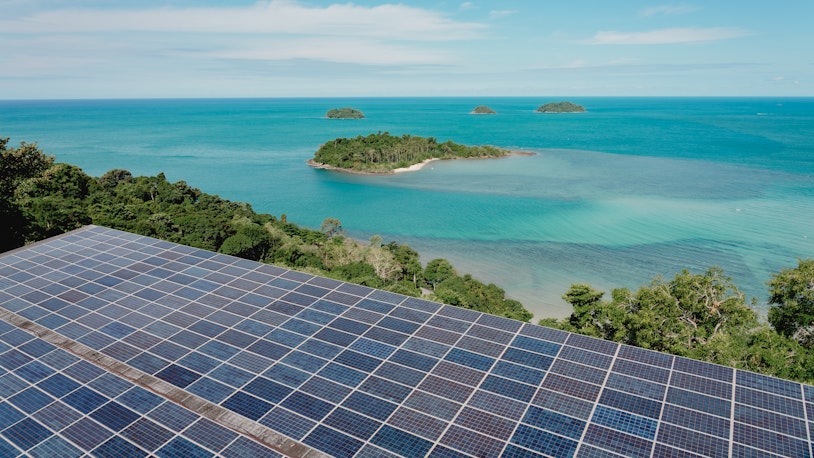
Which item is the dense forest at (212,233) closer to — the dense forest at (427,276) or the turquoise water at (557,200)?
the dense forest at (427,276)

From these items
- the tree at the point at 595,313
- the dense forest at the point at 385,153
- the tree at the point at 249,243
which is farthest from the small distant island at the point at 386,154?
the tree at the point at 595,313

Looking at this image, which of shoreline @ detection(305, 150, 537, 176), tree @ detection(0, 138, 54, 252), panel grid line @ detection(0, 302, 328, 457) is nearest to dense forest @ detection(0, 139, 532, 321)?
tree @ detection(0, 138, 54, 252)

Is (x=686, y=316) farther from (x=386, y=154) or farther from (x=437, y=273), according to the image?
(x=386, y=154)

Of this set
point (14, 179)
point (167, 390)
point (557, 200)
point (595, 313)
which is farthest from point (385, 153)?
point (167, 390)

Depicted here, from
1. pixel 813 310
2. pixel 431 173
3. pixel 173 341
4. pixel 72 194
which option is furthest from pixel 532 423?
pixel 431 173

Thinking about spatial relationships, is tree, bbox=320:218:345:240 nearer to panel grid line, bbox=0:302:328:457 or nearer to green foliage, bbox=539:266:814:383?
green foliage, bbox=539:266:814:383

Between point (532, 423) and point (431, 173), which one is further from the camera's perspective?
point (431, 173)

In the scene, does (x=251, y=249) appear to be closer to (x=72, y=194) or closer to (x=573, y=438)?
(x=72, y=194)
